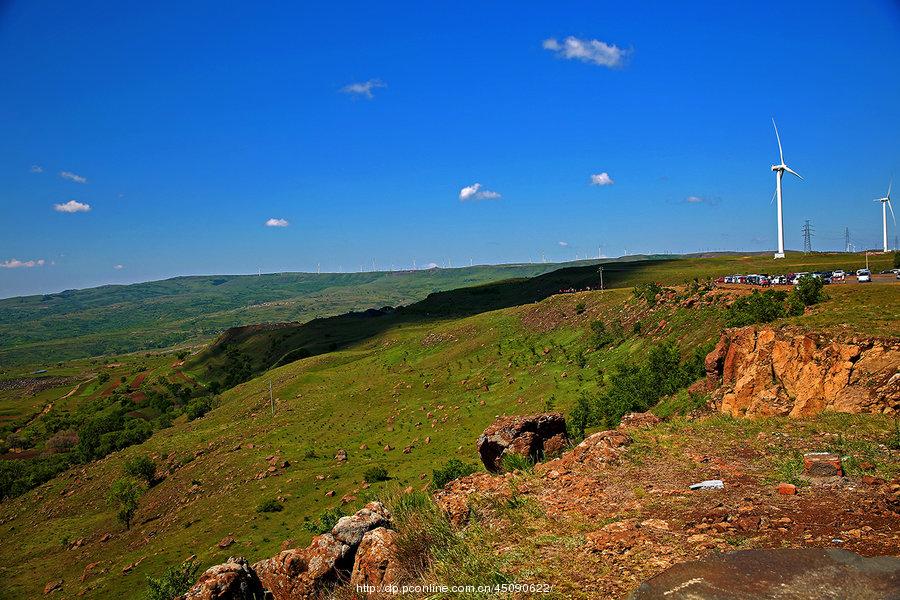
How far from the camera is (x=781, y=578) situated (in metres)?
7.05

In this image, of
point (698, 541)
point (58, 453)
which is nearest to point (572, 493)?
point (698, 541)

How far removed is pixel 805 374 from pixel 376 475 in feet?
98.3

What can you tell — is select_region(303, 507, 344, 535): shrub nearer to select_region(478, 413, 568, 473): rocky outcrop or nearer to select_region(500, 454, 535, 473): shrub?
select_region(478, 413, 568, 473): rocky outcrop

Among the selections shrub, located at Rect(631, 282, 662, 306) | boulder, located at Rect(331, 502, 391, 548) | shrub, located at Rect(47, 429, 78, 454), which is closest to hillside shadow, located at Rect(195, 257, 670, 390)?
shrub, located at Rect(47, 429, 78, 454)

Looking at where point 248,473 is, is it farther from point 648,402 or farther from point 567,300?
point 567,300

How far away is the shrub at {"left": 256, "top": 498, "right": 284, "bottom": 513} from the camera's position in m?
39.2

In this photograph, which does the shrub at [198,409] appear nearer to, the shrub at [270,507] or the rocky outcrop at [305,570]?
the shrub at [270,507]

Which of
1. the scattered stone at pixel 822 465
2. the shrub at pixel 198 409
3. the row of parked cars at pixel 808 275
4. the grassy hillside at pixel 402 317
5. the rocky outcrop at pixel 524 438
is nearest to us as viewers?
the scattered stone at pixel 822 465

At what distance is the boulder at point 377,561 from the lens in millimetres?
10026

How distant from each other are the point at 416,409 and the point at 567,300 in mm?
28103

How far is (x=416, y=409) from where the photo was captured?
5831cm

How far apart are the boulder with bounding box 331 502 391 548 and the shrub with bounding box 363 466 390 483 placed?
85.4ft

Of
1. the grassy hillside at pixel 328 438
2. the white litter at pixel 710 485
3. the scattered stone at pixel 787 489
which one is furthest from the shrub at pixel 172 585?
the scattered stone at pixel 787 489

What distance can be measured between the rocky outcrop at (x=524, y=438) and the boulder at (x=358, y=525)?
25.8 ft
